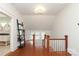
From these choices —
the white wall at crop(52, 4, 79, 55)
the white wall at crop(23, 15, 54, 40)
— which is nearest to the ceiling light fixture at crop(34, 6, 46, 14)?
the white wall at crop(23, 15, 54, 40)

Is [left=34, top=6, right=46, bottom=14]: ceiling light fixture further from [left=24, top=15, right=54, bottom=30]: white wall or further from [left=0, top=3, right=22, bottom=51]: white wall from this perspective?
[left=0, top=3, right=22, bottom=51]: white wall

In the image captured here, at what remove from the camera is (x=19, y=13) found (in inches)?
125

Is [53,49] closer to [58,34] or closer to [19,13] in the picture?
[58,34]

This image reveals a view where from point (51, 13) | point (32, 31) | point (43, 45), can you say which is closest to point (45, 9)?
point (51, 13)

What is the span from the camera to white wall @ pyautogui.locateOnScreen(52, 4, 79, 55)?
320 centimetres

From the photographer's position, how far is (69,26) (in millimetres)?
3340

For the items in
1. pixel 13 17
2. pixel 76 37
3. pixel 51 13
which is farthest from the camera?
pixel 13 17

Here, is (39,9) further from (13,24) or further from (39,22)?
(13,24)

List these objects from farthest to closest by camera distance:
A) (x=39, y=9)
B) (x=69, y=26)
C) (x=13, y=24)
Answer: (x=13, y=24) < (x=69, y=26) < (x=39, y=9)

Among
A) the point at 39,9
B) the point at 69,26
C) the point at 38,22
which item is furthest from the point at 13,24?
the point at 69,26

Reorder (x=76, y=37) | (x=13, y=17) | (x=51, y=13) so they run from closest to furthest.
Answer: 1. (x=51, y=13)
2. (x=76, y=37)
3. (x=13, y=17)

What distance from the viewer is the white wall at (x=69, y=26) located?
3.20m

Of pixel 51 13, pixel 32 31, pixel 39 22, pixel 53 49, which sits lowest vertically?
pixel 53 49

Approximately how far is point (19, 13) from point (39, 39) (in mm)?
889
